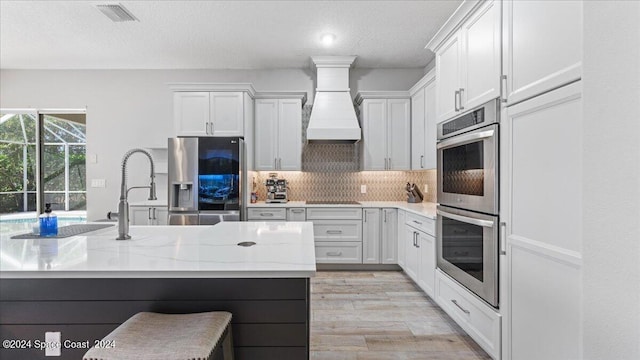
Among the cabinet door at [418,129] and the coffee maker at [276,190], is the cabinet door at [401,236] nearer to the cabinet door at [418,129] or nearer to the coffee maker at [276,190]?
the cabinet door at [418,129]

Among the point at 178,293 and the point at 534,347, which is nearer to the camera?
the point at 178,293

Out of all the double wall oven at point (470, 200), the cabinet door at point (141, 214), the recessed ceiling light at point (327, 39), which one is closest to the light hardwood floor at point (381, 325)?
the double wall oven at point (470, 200)

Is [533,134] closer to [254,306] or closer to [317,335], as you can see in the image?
[254,306]

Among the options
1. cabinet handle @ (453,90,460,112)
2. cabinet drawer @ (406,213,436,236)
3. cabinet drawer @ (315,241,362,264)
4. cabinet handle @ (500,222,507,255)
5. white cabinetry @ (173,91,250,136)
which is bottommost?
cabinet drawer @ (315,241,362,264)

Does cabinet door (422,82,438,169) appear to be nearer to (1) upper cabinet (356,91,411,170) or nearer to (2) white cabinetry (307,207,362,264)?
(1) upper cabinet (356,91,411,170)

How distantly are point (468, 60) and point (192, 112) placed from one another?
3.31 m

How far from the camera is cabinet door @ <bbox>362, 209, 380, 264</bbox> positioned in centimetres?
427

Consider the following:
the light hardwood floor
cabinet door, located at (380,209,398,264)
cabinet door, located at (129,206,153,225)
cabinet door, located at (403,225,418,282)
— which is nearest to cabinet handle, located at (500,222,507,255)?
the light hardwood floor

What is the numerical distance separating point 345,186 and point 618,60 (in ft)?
13.1

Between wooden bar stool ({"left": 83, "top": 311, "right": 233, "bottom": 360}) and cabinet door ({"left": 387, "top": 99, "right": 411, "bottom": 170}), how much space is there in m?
3.58

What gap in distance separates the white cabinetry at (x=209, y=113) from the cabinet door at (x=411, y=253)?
2364 millimetres

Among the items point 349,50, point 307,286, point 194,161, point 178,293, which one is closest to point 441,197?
point 307,286

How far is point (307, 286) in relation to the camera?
1.44m

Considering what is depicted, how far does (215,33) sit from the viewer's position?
3752mm
